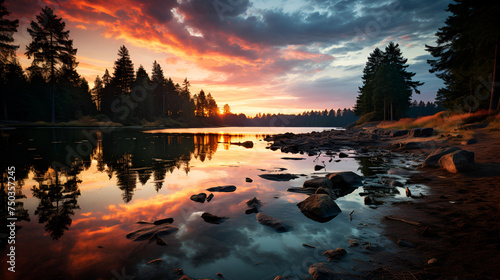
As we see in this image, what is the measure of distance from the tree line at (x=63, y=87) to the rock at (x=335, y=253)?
145ft

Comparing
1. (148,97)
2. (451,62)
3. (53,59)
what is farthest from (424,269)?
(148,97)

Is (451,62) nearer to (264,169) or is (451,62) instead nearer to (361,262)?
(264,169)

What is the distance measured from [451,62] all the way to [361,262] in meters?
29.1

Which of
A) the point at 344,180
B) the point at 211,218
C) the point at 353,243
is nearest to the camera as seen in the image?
the point at 353,243

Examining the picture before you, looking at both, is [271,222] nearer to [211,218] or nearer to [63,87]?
[211,218]

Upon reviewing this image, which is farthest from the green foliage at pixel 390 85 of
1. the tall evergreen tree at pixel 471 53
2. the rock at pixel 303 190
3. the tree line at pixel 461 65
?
the rock at pixel 303 190

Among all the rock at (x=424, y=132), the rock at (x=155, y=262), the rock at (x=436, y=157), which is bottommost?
the rock at (x=155, y=262)

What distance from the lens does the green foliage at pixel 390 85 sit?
39741mm

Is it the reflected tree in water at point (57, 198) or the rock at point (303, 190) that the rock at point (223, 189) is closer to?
the rock at point (303, 190)

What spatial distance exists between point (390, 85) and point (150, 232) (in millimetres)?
46441

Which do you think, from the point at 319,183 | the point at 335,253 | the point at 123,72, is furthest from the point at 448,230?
the point at 123,72

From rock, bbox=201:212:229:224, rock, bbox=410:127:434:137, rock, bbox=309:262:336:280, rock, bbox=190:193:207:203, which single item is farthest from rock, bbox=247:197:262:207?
rock, bbox=410:127:434:137

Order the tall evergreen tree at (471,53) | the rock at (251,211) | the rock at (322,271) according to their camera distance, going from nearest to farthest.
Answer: the rock at (322,271)
the rock at (251,211)
the tall evergreen tree at (471,53)

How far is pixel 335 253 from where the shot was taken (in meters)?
2.95
